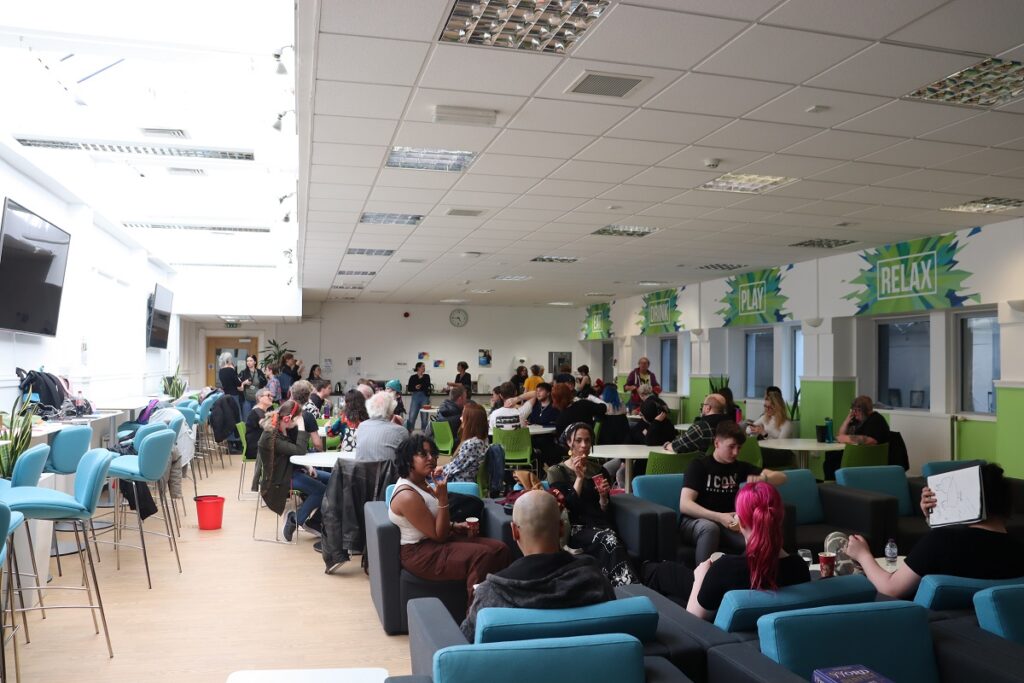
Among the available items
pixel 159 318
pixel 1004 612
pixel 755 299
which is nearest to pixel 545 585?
pixel 1004 612

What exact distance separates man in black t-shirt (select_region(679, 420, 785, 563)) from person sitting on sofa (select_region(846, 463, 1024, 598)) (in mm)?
1792

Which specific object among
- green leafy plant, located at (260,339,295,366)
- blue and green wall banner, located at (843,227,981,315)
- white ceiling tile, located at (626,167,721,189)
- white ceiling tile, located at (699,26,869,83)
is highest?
white ceiling tile, located at (626,167,721,189)

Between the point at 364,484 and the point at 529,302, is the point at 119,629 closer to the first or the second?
the point at 364,484

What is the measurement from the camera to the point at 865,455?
7113 millimetres

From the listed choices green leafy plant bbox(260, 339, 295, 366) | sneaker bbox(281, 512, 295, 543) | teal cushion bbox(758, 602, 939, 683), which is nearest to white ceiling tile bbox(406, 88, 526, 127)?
teal cushion bbox(758, 602, 939, 683)

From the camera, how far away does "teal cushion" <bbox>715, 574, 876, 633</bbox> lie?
2.54m

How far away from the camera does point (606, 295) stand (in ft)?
55.3

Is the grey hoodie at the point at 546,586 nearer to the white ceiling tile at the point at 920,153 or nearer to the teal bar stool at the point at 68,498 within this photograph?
the teal bar stool at the point at 68,498

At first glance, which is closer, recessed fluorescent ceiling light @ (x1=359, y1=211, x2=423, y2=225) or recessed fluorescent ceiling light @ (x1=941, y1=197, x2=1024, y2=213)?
recessed fluorescent ceiling light @ (x1=941, y1=197, x2=1024, y2=213)

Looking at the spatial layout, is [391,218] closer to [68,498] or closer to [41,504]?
[68,498]

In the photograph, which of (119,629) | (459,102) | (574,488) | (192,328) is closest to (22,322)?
(119,629)

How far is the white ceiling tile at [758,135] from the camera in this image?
16.6 feet

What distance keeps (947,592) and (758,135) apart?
10.9 feet

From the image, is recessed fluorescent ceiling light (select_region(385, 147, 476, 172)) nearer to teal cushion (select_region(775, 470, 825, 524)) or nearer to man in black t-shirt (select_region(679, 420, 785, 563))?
man in black t-shirt (select_region(679, 420, 785, 563))
